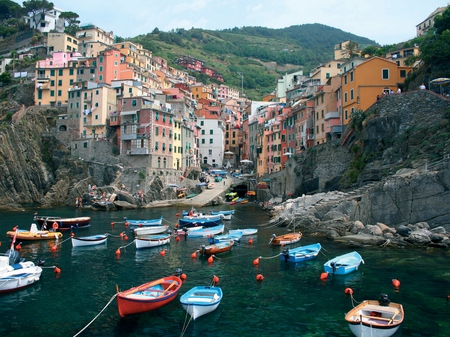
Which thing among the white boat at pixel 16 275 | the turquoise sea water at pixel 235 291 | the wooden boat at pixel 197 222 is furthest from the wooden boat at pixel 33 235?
the white boat at pixel 16 275

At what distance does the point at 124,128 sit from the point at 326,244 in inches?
2058

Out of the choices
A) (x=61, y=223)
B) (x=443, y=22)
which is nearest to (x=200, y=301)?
(x=61, y=223)

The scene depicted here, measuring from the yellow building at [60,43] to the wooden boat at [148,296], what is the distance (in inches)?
4233

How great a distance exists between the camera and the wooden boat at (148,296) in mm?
17766

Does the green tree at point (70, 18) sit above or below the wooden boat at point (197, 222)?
above

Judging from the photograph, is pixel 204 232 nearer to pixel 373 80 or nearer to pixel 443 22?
pixel 373 80

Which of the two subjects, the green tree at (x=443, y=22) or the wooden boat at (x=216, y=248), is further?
the green tree at (x=443, y=22)

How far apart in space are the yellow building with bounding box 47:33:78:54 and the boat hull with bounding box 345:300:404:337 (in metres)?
115

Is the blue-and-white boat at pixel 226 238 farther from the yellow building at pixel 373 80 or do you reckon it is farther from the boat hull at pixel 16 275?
the yellow building at pixel 373 80

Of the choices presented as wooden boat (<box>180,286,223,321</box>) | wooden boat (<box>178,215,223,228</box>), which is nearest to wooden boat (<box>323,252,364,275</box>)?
wooden boat (<box>180,286,223,321</box>)

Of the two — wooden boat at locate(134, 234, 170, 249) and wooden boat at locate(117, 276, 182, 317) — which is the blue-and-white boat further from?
wooden boat at locate(117, 276, 182, 317)

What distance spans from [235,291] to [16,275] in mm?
12655

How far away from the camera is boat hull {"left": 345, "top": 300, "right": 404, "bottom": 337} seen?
600 inches

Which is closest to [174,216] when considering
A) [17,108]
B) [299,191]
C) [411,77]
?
[299,191]
